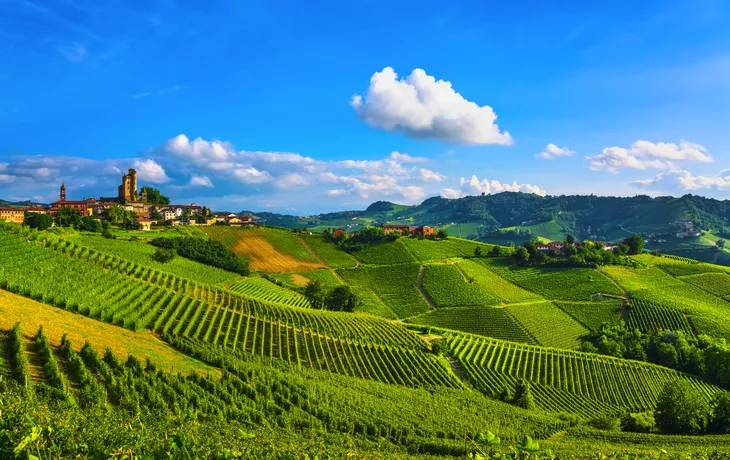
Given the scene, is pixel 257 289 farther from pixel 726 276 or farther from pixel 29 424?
pixel 726 276

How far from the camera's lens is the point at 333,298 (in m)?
91.2

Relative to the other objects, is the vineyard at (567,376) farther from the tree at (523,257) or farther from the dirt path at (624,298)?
the tree at (523,257)

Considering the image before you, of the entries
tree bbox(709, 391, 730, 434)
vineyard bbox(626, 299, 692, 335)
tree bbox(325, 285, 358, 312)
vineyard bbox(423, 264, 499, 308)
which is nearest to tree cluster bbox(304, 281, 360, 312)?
tree bbox(325, 285, 358, 312)

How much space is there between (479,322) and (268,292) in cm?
4497

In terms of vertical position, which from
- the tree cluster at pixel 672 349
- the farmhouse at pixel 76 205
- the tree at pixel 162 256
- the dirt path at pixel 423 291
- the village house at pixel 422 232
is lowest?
the tree cluster at pixel 672 349

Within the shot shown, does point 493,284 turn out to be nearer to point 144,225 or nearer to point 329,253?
point 329,253

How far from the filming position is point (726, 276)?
113 meters

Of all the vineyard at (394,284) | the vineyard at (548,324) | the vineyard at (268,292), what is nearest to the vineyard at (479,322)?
the vineyard at (548,324)

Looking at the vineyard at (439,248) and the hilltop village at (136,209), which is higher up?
the hilltop village at (136,209)

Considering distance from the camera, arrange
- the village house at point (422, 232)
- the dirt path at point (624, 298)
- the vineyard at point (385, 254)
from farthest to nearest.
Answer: the village house at point (422, 232), the vineyard at point (385, 254), the dirt path at point (624, 298)

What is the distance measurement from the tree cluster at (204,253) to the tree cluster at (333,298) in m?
21.4

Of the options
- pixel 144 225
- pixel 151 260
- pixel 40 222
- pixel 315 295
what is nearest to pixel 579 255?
pixel 315 295

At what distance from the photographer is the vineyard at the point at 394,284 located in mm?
102438

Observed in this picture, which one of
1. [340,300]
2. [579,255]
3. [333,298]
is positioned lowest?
[340,300]
